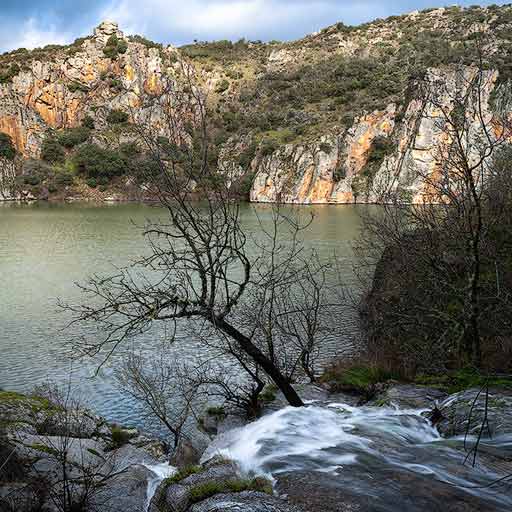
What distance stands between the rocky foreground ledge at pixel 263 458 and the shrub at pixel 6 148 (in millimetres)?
72499

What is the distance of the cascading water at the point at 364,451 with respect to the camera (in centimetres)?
509

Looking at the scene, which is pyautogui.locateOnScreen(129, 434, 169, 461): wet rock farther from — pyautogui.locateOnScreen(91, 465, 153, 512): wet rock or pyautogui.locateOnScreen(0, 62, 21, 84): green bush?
pyautogui.locateOnScreen(0, 62, 21, 84): green bush

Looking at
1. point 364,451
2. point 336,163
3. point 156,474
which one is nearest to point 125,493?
point 156,474

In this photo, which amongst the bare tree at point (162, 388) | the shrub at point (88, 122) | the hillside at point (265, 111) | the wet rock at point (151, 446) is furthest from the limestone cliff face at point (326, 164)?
the wet rock at point (151, 446)

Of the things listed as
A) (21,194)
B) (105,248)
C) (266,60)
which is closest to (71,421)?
(105,248)

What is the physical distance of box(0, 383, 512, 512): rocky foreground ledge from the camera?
4758 millimetres

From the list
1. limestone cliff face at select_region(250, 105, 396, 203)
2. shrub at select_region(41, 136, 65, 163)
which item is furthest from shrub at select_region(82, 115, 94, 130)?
Answer: limestone cliff face at select_region(250, 105, 396, 203)

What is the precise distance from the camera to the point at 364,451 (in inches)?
237

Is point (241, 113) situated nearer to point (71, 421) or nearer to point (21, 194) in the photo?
point (21, 194)

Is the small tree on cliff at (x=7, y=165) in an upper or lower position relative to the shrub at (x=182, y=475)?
upper

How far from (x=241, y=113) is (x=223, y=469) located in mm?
75333

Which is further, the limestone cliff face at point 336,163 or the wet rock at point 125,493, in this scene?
the limestone cliff face at point 336,163

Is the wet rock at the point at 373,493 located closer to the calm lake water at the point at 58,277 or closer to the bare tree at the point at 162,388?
the bare tree at the point at 162,388

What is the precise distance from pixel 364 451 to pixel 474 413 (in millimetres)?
1670
